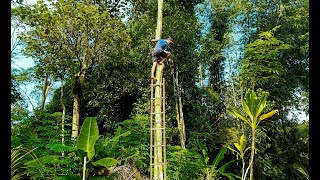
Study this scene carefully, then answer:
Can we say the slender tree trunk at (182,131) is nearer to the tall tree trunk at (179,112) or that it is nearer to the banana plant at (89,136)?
the tall tree trunk at (179,112)

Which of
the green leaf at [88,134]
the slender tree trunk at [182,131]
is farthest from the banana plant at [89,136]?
the slender tree trunk at [182,131]

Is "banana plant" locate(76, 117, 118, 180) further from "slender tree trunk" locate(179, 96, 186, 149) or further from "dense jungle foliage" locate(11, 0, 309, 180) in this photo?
"slender tree trunk" locate(179, 96, 186, 149)

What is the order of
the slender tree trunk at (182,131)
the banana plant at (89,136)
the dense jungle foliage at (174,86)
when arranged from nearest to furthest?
the banana plant at (89,136) < the dense jungle foliage at (174,86) < the slender tree trunk at (182,131)

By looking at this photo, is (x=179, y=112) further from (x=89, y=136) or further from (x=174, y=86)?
(x=89, y=136)

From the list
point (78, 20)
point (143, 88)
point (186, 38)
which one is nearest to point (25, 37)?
point (78, 20)

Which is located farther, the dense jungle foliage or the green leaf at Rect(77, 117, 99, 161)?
the dense jungle foliage

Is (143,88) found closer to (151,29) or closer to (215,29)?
(151,29)

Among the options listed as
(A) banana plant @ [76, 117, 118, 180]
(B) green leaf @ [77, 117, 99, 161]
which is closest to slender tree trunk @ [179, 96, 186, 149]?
(A) banana plant @ [76, 117, 118, 180]

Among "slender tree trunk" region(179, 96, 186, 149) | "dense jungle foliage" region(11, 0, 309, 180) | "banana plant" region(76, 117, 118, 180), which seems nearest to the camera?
"banana plant" region(76, 117, 118, 180)

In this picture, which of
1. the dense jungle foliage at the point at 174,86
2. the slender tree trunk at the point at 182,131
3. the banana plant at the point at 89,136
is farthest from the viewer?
the slender tree trunk at the point at 182,131

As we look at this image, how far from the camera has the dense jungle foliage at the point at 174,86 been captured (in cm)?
698

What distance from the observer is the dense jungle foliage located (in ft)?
22.9

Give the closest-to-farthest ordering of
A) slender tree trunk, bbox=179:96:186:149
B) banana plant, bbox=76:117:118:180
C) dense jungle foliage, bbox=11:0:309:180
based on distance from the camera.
A: banana plant, bbox=76:117:118:180 < dense jungle foliage, bbox=11:0:309:180 < slender tree trunk, bbox=179:96:186:149

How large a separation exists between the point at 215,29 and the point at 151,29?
3.69m
